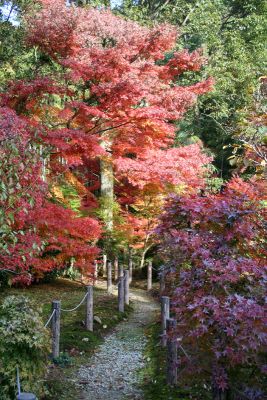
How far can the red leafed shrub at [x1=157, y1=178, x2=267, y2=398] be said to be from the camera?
302cm

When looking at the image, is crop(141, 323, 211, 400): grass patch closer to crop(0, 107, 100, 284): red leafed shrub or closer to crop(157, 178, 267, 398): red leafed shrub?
crop(157, 178, 267, 398): red leafed shrub

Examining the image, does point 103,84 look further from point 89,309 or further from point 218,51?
point 218,51

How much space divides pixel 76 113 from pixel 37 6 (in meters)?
3.82

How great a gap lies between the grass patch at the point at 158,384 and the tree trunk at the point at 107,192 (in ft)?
23.7

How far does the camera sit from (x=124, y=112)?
11.4m

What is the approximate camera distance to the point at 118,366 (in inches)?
247

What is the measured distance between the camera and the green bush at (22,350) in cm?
397

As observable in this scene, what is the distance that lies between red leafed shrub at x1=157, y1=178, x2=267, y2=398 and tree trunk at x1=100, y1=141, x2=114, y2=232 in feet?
32.6

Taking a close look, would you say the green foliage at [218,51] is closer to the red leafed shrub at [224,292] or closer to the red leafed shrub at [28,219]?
the red leafed shrub at [28,219]

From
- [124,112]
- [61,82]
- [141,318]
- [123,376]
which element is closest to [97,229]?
[141,318]

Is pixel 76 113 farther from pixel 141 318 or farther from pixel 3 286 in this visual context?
pixel 141 318

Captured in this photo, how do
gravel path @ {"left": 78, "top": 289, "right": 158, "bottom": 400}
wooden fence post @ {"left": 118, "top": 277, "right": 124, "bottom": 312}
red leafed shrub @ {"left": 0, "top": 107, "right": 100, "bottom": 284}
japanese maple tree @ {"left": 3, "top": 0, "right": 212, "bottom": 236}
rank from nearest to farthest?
1. red leafed shrub @ {"left": 0, "top": 107, "right": 100, "bottom": 284}
2. gravel path @ {"left": 78, "top": 289, "right": 158, "bottom": 400}
3. wooden fence post @ {"left": 118, "top": 277, "right": 124, "bottom": 312}
4. japanese maple tree @ {"left": 3, "top": 0, "right": 212, "bottom": 236}

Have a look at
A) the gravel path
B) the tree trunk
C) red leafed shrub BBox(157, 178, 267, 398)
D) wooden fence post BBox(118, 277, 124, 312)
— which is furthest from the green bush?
the tree trunk

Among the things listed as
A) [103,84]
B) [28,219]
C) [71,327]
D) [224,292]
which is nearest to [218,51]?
[103,84]
